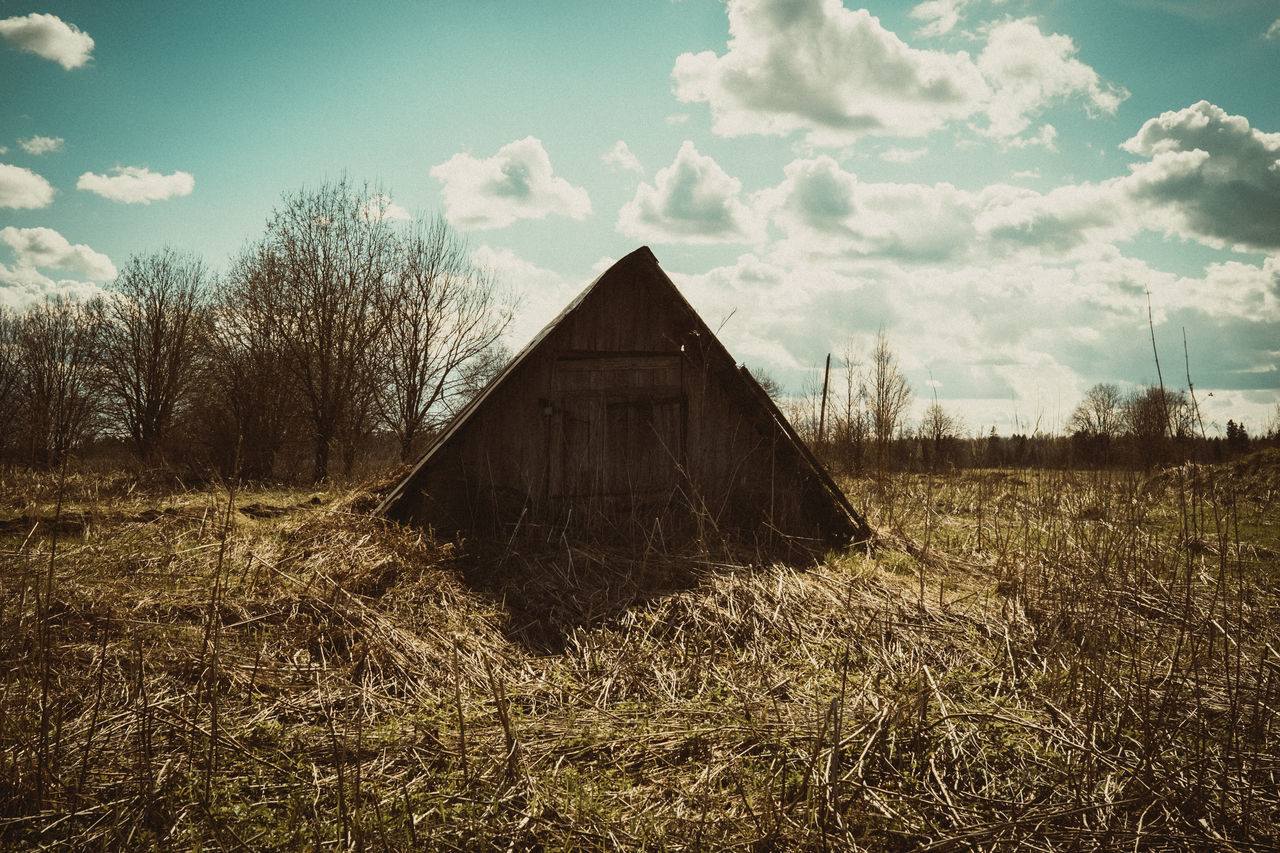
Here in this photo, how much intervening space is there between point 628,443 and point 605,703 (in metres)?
4.02

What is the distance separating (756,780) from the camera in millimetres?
3078

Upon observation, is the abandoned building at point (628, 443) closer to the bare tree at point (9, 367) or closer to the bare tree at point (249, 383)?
the bare tree at point (249, 383)

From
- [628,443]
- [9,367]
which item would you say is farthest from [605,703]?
[9,367]

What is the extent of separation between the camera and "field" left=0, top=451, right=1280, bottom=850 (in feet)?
8.98

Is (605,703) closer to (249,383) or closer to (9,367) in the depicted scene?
(249,383)

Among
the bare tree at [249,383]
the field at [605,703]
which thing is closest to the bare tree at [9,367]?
the bare tree at [249,383]

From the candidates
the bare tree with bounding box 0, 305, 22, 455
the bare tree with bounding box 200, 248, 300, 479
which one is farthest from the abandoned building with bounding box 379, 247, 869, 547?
the bare tree with bounding box 0, 305, 22, 455

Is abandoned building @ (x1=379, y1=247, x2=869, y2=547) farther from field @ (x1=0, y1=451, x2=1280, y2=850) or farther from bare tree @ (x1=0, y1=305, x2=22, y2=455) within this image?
bare tree @ (x1=0, y1=305, x2=22, y2=455)

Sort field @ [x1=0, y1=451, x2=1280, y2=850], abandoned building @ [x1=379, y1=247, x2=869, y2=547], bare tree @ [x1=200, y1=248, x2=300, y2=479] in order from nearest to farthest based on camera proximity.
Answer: field @ [x1=0, y1=451, x2=1280, y2=850] → abandoned building @ [x1=379, y1=247, x2=869, y2=547] → bare tree @ [x1=200, y1=248, x2=300, y2=479]

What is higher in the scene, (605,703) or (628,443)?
(628,443)

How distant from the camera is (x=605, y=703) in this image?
3.99 m

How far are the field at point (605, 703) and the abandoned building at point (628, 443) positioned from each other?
842mm

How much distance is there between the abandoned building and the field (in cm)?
84

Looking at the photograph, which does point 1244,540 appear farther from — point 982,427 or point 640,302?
point 640,302
